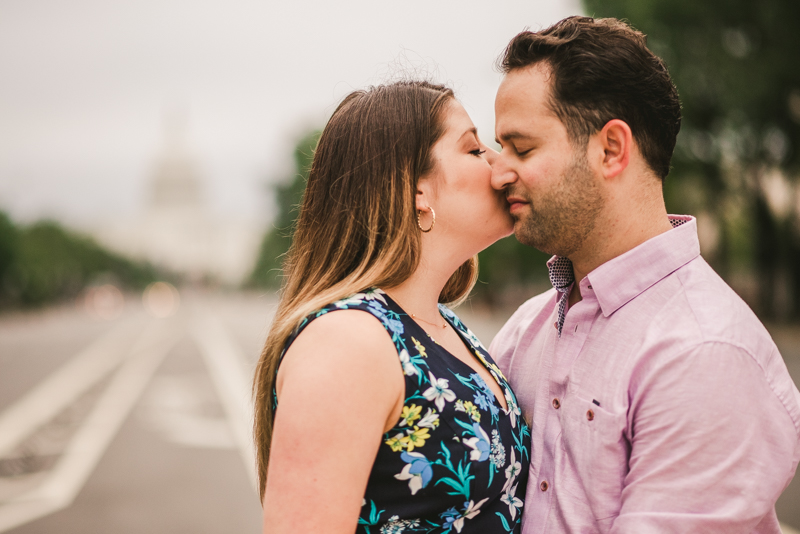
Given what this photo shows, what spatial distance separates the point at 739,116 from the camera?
69.8 ft

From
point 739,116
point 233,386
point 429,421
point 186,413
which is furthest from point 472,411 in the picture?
point 739,116

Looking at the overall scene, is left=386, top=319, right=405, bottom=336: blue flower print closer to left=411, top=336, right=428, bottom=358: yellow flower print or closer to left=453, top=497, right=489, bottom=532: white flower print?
left=411, top=336, right=428, bottom=358: yellow flower print

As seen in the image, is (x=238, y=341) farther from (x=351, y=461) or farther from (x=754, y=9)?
(x=351, y=461)

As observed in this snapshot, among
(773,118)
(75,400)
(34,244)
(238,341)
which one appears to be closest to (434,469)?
(75,400)

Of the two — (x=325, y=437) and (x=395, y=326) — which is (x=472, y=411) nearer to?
(x=395, y=326)

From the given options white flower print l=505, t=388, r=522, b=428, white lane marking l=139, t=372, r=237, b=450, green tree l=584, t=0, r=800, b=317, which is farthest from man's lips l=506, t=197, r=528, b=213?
green tree l=584, t=0, r=800, b=317

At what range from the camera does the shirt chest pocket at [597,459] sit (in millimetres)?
2213

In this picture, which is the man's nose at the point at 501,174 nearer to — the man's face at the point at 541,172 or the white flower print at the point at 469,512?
the man's face at the point at 541,172

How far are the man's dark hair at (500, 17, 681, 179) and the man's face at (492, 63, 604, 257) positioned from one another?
2.0 inches

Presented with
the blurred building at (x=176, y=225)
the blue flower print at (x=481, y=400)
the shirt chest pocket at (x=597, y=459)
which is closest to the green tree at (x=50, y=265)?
the blurred building at (x=176, y=225)

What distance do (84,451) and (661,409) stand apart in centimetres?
916

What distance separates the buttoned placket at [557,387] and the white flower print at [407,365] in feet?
1.82

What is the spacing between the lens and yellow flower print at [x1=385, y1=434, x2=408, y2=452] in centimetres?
221

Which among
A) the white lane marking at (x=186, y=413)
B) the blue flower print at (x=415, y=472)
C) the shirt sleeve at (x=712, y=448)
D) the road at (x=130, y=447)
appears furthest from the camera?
the white lane marking at (x=186, y=413)
